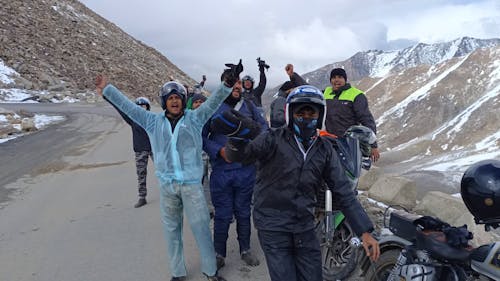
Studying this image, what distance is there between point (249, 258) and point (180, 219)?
1.02 meters

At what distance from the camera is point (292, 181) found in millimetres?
3299

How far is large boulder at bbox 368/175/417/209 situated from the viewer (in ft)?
30.2

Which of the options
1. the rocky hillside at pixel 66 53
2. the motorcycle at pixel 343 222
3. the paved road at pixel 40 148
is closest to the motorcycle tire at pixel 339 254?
the motorcycle at pixel 343 222

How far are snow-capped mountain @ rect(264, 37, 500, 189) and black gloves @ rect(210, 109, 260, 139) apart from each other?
59.4 metres

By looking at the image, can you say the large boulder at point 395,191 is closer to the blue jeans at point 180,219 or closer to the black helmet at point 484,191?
the blue jeans at point 180,219

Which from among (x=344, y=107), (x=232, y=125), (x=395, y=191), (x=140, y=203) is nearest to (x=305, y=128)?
(x=232, y=125)

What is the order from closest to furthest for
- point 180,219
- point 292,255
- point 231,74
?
point 292,255, point 231,74, point 180,219

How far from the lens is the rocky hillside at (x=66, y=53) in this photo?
42.0 meters

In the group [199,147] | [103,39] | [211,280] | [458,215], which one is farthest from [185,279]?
[103,39]

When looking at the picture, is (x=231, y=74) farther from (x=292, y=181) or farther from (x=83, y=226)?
(x=83, y=226)

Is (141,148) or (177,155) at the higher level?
(177,155)

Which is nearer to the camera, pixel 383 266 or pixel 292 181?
pixel 292 181

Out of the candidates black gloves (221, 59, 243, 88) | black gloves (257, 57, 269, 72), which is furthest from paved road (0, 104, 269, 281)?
black gloves (257, 57, 269, 72)

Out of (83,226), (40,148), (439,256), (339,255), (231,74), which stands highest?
(231,74)
